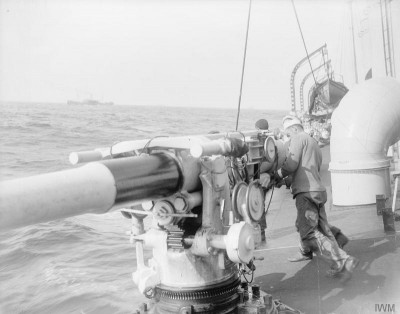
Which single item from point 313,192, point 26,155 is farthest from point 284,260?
point 26,155

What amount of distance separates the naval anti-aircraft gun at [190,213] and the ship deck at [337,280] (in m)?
1.09

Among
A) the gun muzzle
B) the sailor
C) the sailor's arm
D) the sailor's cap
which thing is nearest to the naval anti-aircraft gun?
the gun muzzle

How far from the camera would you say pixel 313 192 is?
15.6ft

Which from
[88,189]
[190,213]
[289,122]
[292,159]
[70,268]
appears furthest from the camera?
[70,268]

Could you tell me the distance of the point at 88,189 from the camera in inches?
83.4

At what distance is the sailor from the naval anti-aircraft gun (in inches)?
58.0

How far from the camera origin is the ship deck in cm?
406

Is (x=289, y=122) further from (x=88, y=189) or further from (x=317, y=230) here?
(x=88, y=189)

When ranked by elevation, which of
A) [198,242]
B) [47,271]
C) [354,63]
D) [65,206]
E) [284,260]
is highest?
[354,63]

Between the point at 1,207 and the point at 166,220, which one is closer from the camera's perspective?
the point at 1,207

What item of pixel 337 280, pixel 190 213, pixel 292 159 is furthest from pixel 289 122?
pixel 190 213

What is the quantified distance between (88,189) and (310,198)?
312 cm

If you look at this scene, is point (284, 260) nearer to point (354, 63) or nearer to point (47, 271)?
point (47, 271)

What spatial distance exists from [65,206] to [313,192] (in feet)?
10.6
